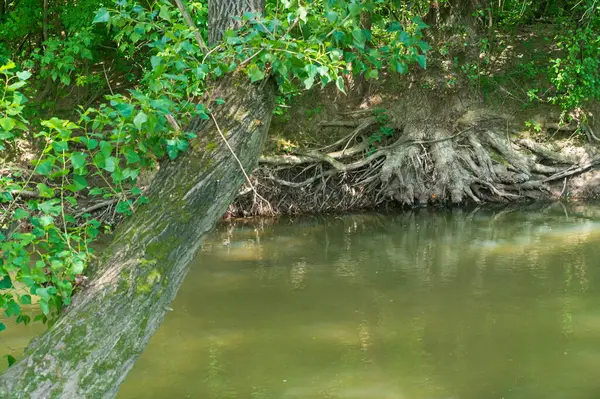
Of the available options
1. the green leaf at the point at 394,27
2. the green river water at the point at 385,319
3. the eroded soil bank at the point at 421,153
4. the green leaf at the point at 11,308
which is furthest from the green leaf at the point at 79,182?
the eroded soil bank at the point at 421,153

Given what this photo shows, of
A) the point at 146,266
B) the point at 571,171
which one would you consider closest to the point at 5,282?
the point at 146,266

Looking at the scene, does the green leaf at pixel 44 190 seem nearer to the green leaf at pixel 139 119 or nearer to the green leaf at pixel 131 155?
the green leaf at pixel 131 155

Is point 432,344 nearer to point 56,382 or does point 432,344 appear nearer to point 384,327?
point 384,327

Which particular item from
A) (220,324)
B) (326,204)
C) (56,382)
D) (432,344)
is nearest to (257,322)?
(220,324)

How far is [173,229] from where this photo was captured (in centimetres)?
344

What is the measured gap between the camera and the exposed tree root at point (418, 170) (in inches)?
439

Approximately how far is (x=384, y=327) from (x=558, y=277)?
214 cm

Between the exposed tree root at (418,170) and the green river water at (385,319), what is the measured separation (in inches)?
53.1

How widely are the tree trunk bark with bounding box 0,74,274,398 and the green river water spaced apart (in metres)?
2.04

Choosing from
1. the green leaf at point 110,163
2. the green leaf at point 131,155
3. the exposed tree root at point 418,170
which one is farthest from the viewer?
the exposed tree root at point 418,170

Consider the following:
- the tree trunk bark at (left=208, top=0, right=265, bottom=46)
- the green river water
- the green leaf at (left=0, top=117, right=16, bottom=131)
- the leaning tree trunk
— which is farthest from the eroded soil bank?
the green leaf at (left=0, top=117, right=16, bottom=131)

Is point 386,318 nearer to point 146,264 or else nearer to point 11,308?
point 146,264

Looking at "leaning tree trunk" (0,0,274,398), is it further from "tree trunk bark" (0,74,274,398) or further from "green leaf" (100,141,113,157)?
"green leaf" (100,141,113,157)

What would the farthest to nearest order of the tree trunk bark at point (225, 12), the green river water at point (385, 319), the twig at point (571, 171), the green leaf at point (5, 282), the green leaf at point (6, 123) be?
the twig at point (571, 171) → the green river water at point (385, 319) → the tree trunk bark at point (225, 12) → the green leaf at point (5, 282) → the green leaf at point (6, 123)
